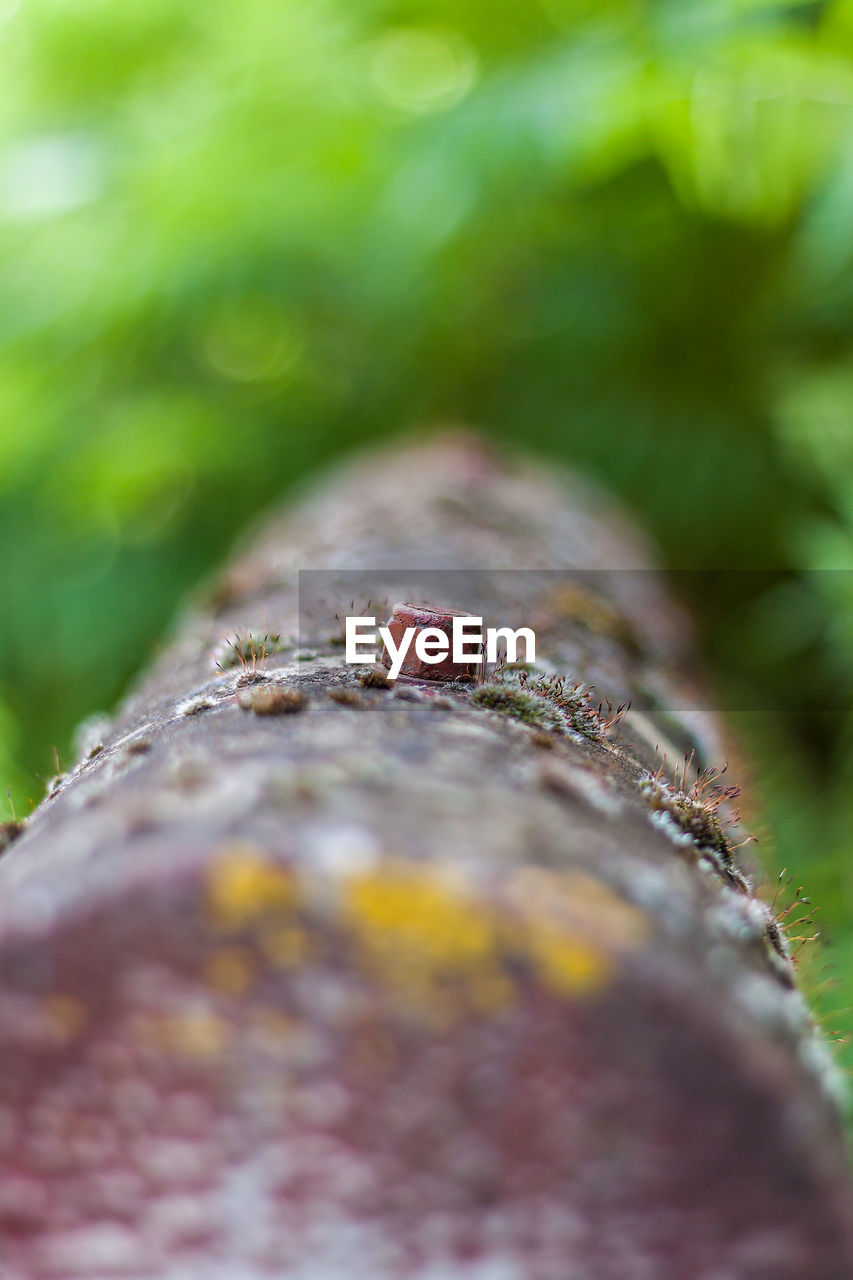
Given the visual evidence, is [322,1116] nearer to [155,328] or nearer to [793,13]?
[793,13]

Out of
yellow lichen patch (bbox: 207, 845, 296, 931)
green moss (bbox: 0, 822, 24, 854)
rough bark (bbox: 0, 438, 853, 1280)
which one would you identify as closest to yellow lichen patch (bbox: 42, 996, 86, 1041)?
rough bark (bbox: 0, 438, 853, 1280)

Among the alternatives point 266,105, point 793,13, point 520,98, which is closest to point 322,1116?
point 520,98

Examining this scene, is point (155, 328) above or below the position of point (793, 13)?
above

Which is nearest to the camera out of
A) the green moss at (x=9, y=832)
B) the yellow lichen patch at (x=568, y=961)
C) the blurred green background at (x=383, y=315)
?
the yellow lichen patch at (x=568, y=961)

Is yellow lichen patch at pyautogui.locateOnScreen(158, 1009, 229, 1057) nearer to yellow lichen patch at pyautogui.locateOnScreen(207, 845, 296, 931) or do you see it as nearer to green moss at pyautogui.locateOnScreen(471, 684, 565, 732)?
yellow lichen patch at pyautogui.locateOnScreen(207, 845, 296, 931)

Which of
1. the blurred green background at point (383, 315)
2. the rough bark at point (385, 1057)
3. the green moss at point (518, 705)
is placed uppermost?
the blurred green background at point (383, 315)

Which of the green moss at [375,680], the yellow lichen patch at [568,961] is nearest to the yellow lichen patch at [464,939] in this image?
the yellow lichen patch at [568,961]

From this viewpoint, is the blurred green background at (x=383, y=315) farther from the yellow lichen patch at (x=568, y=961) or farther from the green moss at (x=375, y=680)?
the yellow lichen patch at (x=568, y=961)
